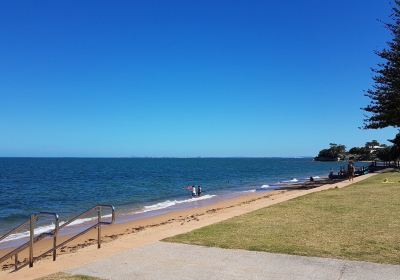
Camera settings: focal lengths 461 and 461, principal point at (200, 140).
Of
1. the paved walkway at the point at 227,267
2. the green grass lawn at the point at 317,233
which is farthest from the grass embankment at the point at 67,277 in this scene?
the green grass lawn at the point at 317,233

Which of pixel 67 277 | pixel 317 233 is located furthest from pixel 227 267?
pixel 317 233

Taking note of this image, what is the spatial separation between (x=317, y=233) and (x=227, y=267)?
375 cm

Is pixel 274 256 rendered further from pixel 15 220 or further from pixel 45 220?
pixel 15 220

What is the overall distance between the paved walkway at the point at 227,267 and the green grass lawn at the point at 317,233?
1.81 ft

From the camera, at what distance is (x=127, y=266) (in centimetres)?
741

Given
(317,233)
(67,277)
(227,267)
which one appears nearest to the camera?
(67,277)

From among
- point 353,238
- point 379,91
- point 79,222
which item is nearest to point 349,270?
point 353,238

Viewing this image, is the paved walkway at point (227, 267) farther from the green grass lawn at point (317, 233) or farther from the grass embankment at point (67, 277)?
the green grass lawn at point (317, 233)

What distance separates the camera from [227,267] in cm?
724

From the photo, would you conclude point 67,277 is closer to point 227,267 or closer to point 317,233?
point 227,267

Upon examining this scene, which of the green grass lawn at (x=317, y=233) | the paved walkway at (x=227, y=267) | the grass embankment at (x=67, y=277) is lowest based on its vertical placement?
the grass embankment at (x=67, y=277)

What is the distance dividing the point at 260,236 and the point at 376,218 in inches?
167

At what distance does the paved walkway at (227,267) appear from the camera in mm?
6715

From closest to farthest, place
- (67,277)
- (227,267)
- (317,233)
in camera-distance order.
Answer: (67,277) < (227,267) < (317,233)
